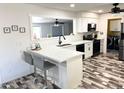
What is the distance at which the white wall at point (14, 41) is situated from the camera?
3.12 m

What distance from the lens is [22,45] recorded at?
11.5ft

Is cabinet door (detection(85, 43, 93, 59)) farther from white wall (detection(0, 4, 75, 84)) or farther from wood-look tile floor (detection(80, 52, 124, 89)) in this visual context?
white wall (detection(0, 4, 75, 84))

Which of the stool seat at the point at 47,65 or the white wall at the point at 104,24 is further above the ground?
the white wall at the point at 104,24

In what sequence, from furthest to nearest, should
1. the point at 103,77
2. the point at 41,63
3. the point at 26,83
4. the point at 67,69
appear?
the point at 103,77 → the point at 26,83 → the point at 41,63 → the point at 67,69

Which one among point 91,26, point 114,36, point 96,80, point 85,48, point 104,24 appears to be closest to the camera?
point 96,80

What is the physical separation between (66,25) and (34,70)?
3.62 metres

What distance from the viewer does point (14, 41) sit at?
3320 mm

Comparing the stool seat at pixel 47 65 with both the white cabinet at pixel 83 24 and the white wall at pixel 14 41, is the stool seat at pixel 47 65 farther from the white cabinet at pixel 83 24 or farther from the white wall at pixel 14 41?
the white cabinet at pixel 83 24

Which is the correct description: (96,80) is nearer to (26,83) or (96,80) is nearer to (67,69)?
(67,69)

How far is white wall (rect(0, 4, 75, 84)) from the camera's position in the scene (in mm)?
3120

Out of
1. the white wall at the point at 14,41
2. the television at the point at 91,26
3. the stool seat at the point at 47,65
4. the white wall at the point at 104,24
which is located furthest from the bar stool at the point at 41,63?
the white wall at the point at 104,24

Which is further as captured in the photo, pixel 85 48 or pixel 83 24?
pixel 83 24

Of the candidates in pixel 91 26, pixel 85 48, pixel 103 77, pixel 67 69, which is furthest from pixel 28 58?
pixel 91 26
